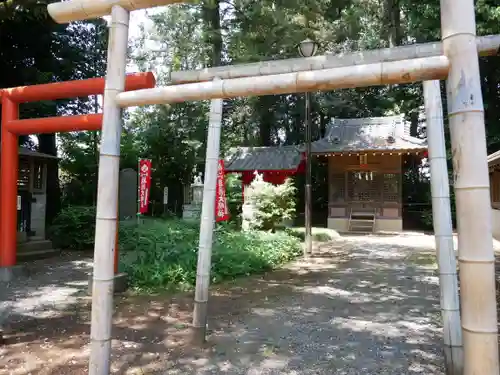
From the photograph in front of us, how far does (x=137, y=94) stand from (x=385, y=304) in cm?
463

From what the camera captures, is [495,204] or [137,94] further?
[495,204]

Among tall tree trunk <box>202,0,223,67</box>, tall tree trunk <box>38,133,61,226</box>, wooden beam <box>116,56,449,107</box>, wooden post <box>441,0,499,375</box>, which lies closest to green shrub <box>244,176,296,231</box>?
tall tree trunk <box>202,0,223,67</box>

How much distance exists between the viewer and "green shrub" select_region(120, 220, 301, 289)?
6914mm

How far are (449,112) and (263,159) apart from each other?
15810mm

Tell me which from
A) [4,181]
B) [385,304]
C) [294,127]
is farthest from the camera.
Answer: [294,127]

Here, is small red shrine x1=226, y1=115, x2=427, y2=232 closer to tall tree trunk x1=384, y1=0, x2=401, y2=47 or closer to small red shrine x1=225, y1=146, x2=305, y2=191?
small red shrine x1=225, y1=146, x2=305, y2=191

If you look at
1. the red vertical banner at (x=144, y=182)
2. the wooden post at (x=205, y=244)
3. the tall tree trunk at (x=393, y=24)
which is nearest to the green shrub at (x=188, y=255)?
the red vertical banner at (x=144, y=182)

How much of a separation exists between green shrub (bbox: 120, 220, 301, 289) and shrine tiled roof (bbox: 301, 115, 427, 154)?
663cm

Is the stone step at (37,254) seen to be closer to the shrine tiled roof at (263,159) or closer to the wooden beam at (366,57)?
the wooden beam at (366,57)

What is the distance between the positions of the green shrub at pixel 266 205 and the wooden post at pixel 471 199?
9353mm

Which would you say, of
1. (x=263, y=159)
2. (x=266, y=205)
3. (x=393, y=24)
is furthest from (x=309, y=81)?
(x=393, y=24)

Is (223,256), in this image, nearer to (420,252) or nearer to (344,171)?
(420,252)

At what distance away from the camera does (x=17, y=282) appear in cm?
712

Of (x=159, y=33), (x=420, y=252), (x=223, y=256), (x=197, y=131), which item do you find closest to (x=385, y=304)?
(x=223, y=256)
